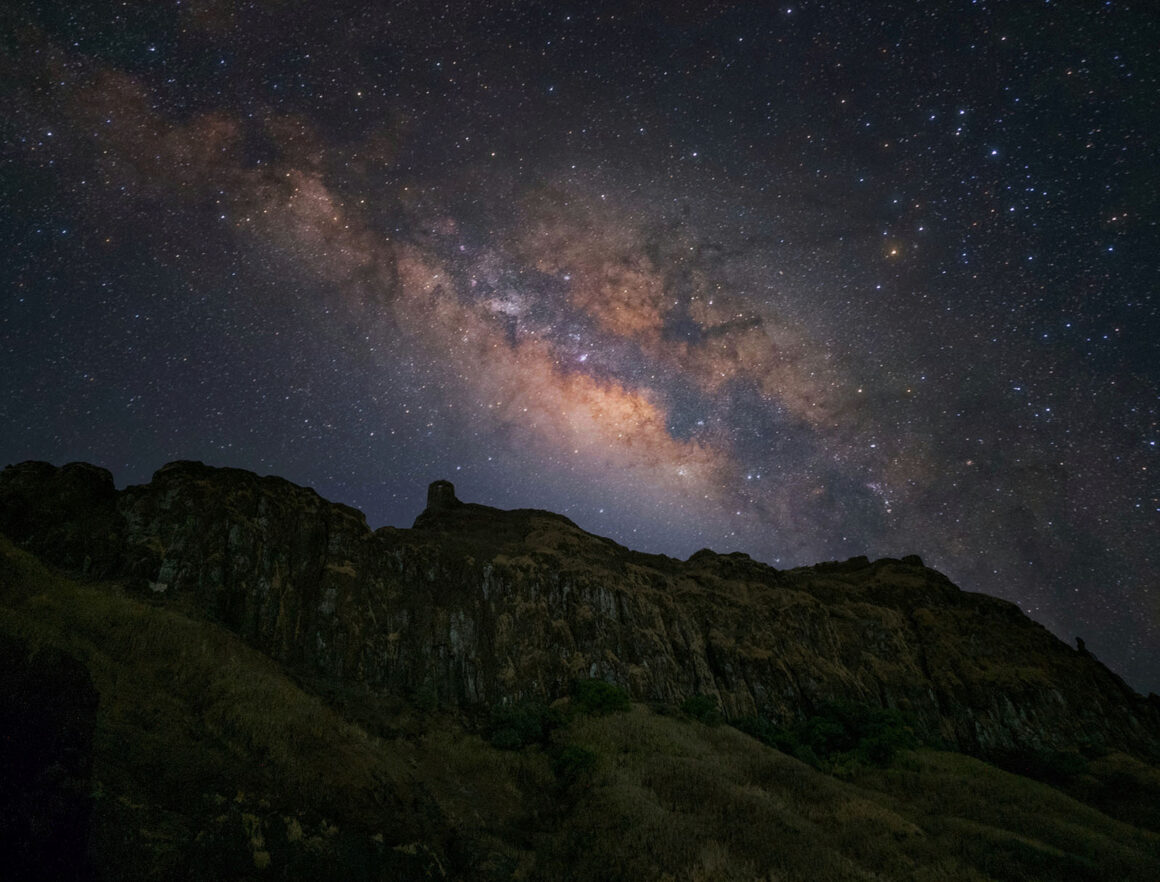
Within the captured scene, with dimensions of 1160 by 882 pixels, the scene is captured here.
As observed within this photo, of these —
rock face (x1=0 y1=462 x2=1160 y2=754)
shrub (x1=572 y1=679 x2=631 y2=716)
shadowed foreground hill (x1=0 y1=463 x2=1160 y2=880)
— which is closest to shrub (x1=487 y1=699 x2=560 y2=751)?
shadowed foreground hill (x1=0 y1=463 x2=1160 y2=880)

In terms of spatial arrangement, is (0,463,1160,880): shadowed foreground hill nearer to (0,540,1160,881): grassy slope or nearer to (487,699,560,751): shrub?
(0,540,1160,881): grassy slope

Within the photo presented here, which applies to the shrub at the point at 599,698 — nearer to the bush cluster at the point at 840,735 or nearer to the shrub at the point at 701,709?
the shrub at the point at 701,709

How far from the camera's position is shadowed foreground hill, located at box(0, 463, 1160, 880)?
1412cm

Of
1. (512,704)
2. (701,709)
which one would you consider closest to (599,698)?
(512,704)

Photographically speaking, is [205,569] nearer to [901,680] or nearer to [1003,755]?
[901,680]

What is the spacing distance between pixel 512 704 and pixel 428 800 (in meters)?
22.1

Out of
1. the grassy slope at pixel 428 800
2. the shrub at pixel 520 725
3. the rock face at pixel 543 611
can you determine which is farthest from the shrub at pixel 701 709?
the shrub at pixel 520 725

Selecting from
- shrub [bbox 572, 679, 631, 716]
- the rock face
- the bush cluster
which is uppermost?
the rock face

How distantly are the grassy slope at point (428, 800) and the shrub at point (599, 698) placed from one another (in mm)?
4664

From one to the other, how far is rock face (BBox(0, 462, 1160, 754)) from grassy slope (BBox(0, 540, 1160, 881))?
5.96m

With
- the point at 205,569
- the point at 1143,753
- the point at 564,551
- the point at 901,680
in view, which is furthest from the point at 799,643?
the point at 205,569

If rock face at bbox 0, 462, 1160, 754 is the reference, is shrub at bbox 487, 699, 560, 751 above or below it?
below

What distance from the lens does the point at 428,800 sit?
18.9 meters

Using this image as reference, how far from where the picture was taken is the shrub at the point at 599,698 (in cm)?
3862
